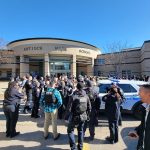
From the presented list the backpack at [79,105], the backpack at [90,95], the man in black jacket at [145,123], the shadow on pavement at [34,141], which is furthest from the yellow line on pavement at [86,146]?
the man in black jacket at [145,123]

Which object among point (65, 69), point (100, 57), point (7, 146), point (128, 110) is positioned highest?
point (100, 57)

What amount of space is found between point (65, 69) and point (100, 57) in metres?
10.1

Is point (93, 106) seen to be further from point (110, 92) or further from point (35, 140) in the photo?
point (35, 140)

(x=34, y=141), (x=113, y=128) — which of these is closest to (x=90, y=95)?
(x=113, y=128)

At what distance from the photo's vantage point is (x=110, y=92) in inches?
253

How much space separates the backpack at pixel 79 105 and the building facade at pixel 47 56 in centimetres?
4192

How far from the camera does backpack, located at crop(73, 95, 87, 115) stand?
5355 millimetres

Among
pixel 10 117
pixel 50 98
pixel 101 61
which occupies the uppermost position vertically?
pixel 101 61

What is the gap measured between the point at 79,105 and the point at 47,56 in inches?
1660

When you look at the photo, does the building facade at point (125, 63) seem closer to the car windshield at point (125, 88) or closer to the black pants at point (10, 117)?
the car windshield at point (125, 88)

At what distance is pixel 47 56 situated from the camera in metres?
46.8

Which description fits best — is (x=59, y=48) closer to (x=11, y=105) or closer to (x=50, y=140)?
(x=11, y=105)

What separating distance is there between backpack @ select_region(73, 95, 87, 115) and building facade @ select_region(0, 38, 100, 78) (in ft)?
138

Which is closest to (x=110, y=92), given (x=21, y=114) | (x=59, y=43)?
(x=21, y=114)
